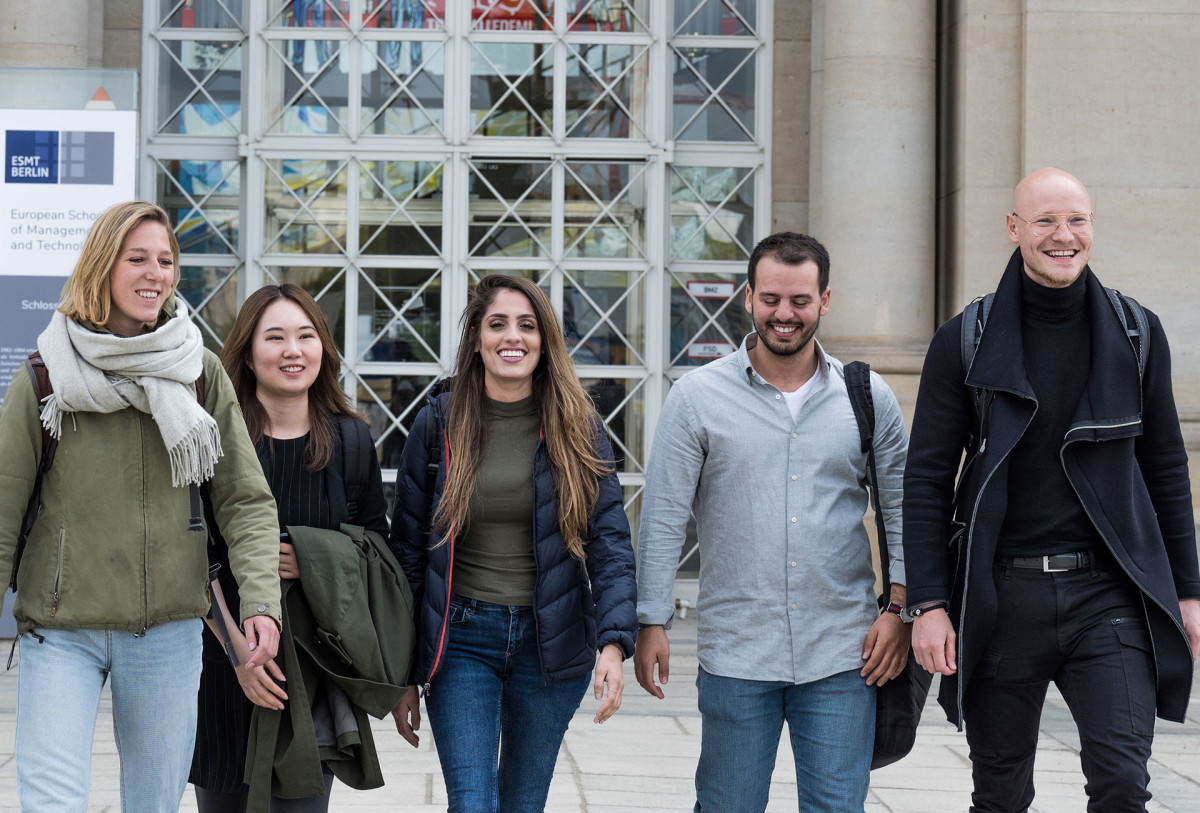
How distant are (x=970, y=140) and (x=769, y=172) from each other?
1652 millimetres

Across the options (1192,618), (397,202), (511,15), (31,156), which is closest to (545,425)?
(1192,618)

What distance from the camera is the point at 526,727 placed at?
3.91m

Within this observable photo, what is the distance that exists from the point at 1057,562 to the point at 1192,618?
18.0 inches

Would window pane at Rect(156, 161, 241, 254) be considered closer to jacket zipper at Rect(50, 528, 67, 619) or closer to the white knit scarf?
the white knit scarf

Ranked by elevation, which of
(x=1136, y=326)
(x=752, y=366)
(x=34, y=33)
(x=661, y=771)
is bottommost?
(x=661, y=771)

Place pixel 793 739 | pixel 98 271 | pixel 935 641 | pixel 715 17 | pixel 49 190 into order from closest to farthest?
pixel 98 271
pixel 935 641
pixel 793 739
pixel 49 190
pixel 715 17

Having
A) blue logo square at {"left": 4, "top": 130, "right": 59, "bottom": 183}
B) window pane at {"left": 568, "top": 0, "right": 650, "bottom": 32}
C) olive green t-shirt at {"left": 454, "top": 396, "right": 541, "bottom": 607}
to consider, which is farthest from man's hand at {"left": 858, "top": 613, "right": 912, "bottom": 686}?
window pane at {"left": 568, "top": 0, "right": 650, "bottom": 32}

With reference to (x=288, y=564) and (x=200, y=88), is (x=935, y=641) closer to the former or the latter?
(x=288, y=564)

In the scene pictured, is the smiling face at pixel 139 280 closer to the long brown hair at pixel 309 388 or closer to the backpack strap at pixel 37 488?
the backpack strap at pixel 37 488

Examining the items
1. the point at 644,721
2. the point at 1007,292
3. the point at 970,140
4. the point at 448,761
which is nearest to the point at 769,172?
the point at 970,140

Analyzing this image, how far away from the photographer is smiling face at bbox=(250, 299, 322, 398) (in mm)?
3943

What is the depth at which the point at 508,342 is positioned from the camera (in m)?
3.95

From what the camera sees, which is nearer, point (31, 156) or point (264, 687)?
point (264, 687)

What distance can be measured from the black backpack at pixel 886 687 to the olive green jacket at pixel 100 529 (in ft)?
5.46
